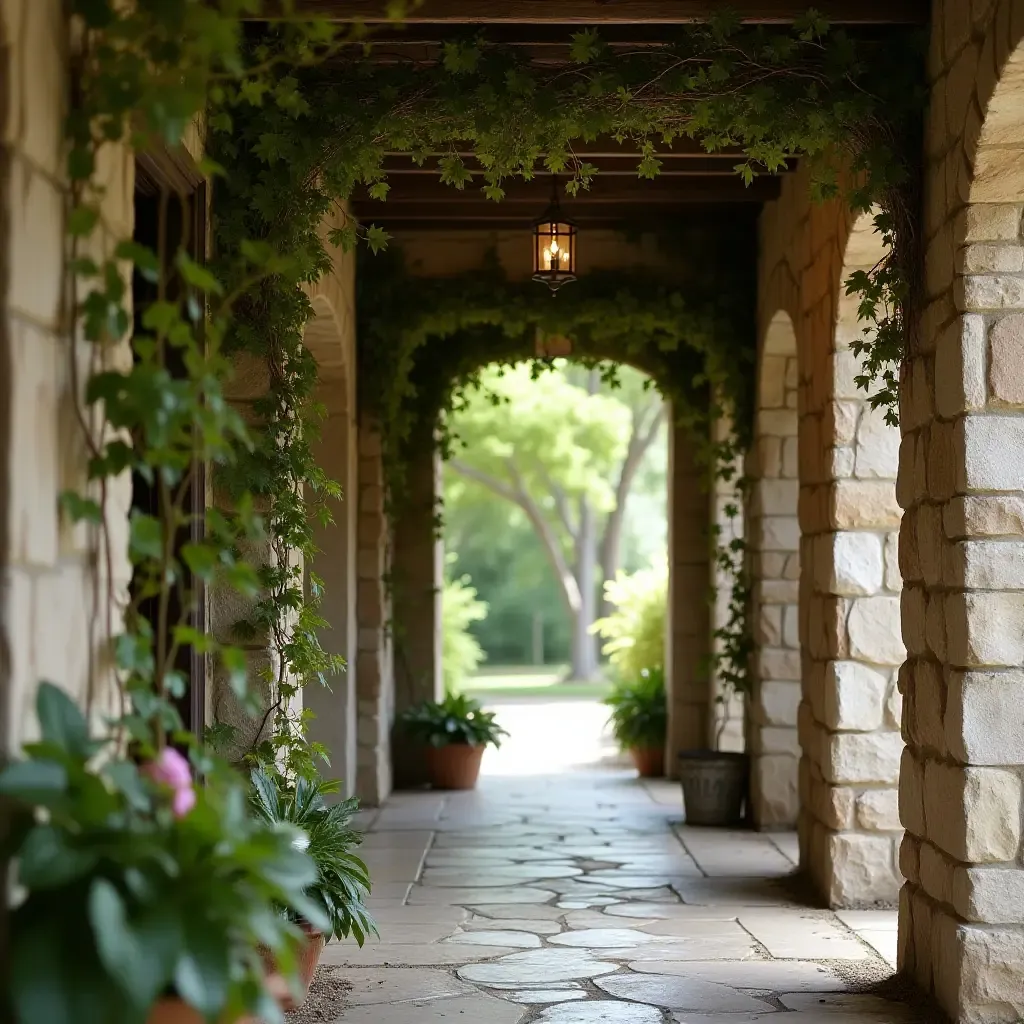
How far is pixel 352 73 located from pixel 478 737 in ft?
17.6

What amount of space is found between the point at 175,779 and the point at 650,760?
7752mm

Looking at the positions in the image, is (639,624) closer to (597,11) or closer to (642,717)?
(642,717)

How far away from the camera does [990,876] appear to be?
150 inches

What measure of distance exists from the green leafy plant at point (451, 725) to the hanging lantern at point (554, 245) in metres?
3.42

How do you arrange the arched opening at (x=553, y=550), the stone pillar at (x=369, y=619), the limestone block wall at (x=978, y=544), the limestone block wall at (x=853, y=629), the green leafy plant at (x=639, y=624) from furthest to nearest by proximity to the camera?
the arched opening at (x=553, y=550) < the green leafy plant at (x=639, y=624) < the stone pillar at (x=369, y=619) < the limestone block wall at (x=853, y=629) < the limestone block wall at (x=978, y=544)

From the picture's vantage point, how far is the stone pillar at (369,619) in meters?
8.27

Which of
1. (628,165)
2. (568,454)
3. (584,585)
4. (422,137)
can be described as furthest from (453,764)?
(584,585)

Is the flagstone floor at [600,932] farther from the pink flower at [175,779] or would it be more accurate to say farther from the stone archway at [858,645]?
the pink flower at [175,779]

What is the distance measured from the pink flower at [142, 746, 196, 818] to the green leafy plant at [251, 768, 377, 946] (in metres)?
1.78

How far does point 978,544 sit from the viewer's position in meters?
3.86

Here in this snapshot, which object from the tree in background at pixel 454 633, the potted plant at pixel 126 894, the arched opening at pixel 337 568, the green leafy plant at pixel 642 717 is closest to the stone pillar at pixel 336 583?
the arched opening at pixel 337 568

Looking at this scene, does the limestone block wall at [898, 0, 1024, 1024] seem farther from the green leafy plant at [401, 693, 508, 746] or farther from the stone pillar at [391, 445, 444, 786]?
the stone pillar at [391, 445, 444, 786]

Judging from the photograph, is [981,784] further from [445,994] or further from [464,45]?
[464,45]

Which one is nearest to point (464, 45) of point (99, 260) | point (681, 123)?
point (681, 123)
